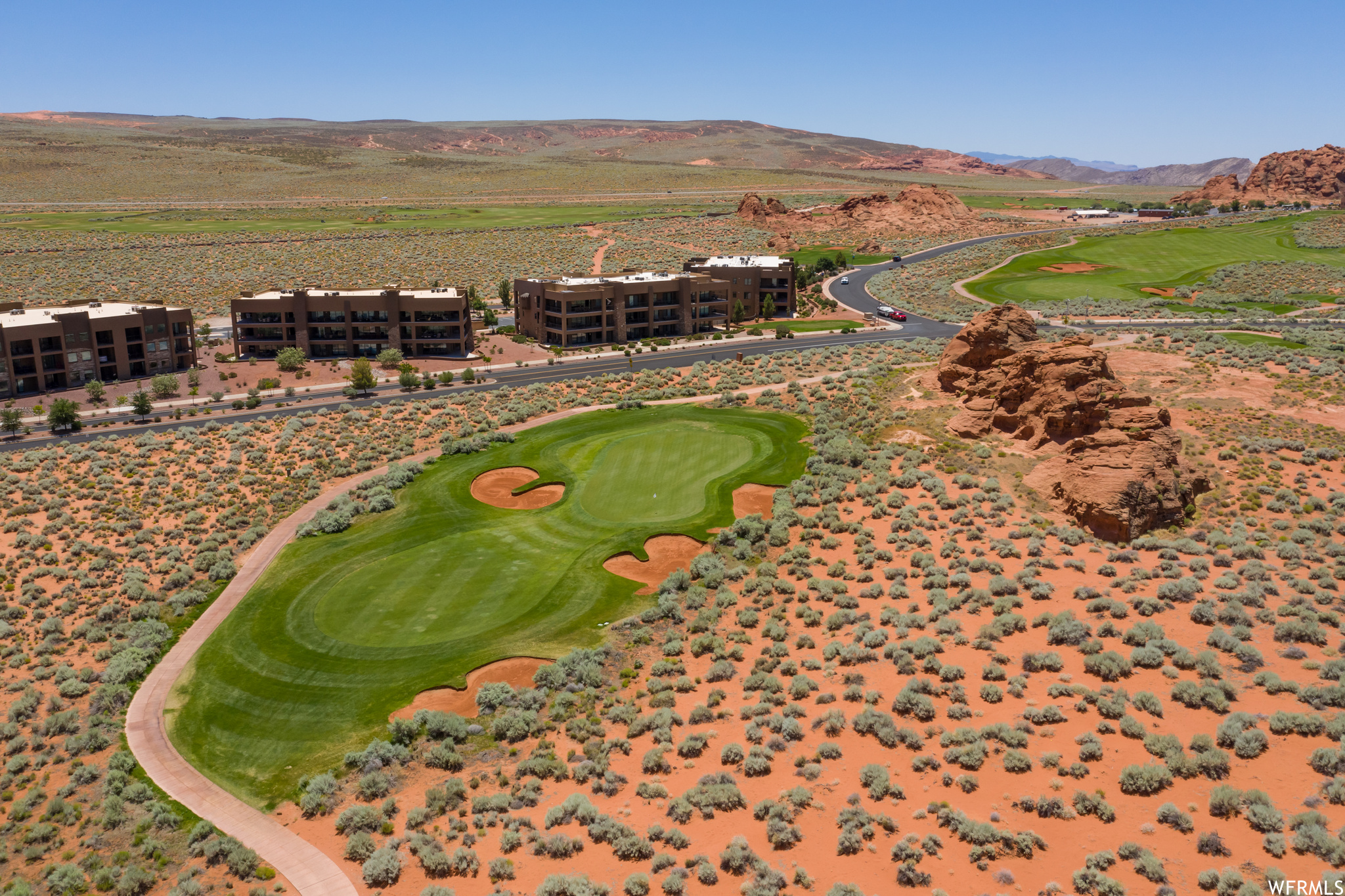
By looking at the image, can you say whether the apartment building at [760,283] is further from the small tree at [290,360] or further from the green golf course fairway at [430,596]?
the green golf course fairway at [430,596]

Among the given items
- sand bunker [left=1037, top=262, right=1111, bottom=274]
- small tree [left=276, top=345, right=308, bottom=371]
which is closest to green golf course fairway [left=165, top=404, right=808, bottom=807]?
small tree [left=276, top=345, right=308, bottom=371]

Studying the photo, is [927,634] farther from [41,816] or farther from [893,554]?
[41,816]

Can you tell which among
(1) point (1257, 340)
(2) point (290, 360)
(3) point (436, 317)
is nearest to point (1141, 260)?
(1) point (1257, 340)

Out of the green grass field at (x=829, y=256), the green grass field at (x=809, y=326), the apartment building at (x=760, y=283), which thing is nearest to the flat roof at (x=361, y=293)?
the apartment building at (x=760, y=283)

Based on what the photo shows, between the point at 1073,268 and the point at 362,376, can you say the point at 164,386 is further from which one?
the point at 1073,268

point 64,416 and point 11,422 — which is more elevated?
point 64,416
